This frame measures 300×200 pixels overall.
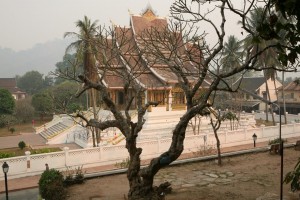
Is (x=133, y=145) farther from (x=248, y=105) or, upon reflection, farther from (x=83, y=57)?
(x=248, y=105)

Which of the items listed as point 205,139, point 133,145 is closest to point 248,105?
point 205,139

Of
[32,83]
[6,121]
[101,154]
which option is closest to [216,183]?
[101,154]

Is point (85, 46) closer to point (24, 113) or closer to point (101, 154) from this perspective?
point (101, 154)

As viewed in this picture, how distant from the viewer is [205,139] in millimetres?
20797

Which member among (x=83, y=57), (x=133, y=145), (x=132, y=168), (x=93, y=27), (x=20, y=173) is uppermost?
(x=93, y=27)

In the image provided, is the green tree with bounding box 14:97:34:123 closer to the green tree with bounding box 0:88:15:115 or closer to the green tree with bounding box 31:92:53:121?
the green tree with bounding box 31:92:53:121

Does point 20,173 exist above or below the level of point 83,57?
below

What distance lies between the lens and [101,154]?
1778 cm

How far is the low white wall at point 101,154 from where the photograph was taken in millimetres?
15906

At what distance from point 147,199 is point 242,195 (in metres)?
3.30

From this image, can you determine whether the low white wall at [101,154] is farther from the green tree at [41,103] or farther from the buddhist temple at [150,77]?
the green tree at [41,103]

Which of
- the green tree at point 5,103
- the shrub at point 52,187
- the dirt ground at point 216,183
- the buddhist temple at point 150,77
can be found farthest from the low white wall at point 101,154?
the green tree at point 5,103

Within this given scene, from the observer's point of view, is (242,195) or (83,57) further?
(83,57)

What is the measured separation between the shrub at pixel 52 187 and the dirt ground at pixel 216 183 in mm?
441
